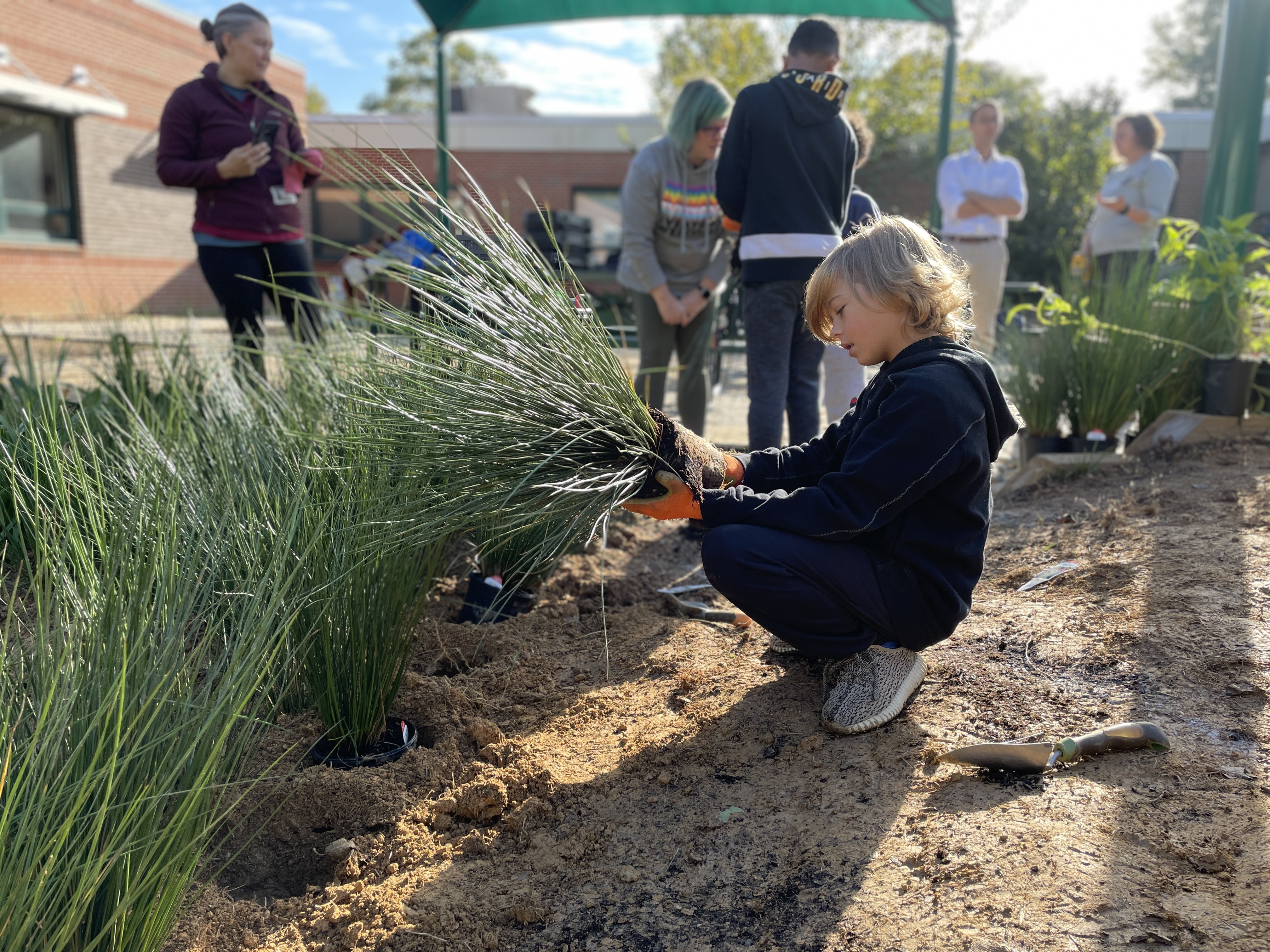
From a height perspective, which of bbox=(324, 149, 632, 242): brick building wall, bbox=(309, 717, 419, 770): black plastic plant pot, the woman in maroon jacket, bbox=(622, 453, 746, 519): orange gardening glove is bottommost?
bbox=(309, 717, 419, 770): black plastic plant pot

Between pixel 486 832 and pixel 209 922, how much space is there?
48 centimetres

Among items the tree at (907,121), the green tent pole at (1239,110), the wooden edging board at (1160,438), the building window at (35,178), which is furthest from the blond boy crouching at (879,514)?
the tree at (907,121)

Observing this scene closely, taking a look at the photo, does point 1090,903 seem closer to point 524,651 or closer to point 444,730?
point 444,730

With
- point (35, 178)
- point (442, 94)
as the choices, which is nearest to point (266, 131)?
point (442, 94)

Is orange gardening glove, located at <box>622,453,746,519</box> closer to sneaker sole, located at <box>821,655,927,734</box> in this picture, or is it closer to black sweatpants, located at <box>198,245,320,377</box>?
sneaker sole, located at <box>821,655,927,734</box>

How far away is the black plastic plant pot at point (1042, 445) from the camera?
4.16 m

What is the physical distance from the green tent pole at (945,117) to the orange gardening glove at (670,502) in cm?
428

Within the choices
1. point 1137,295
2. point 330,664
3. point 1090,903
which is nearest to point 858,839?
point 1090,903

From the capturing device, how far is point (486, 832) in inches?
68.8

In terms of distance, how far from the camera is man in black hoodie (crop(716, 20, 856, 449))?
325 centimetres

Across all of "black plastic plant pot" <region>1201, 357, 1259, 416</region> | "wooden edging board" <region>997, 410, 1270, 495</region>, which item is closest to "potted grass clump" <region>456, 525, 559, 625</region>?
"wooden edging board" <region>997, 410, 1270, 495</region>

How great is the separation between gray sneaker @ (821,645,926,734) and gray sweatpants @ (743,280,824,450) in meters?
1.34

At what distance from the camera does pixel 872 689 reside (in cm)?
193

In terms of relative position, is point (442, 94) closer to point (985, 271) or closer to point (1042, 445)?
point (985, 271)
